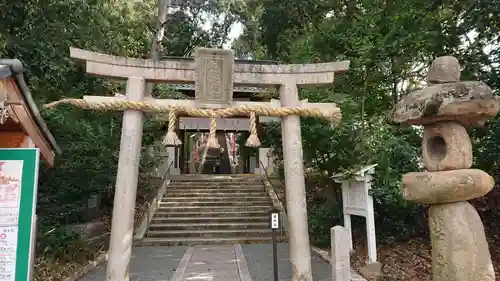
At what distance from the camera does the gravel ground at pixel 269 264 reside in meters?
6.58

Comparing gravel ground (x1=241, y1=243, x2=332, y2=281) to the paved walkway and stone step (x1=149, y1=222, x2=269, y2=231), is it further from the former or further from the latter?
stone step (x1=149, y1=222, x2=269, y2=231)

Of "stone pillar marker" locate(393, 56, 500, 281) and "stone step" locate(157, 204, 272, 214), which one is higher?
"stone pillar marker" locate(393, 56, 500, 281)

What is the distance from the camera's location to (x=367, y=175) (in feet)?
23.0

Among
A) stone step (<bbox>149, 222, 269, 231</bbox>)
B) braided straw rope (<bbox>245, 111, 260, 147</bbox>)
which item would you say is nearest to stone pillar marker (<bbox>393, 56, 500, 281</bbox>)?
braided straw rope (<bbox>245, 111, 260, 147</bbox>)

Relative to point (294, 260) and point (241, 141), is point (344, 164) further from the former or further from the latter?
point (241, 141)

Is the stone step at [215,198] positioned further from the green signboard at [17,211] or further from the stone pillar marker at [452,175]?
the green signboard at [17,211]

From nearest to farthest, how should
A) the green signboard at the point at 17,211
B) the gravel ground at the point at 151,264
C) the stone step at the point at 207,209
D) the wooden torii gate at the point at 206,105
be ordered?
the green signboard at the point at 17,211, the wooden torii gate at the point at 206,105, the gravel ground at the point at 151,264, the stone step at the point at 207,209

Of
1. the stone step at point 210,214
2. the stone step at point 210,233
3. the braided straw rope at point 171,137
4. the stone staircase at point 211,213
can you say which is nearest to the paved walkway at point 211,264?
the stone staircase at point 211,213

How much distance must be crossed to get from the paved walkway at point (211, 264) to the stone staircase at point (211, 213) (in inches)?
28.4

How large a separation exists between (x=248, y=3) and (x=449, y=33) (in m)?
13.2

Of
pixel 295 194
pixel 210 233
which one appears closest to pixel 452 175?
pixel 295 194

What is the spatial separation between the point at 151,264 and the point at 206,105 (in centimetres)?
406

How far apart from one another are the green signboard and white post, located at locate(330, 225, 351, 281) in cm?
364

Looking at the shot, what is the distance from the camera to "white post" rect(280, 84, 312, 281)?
557 cm
